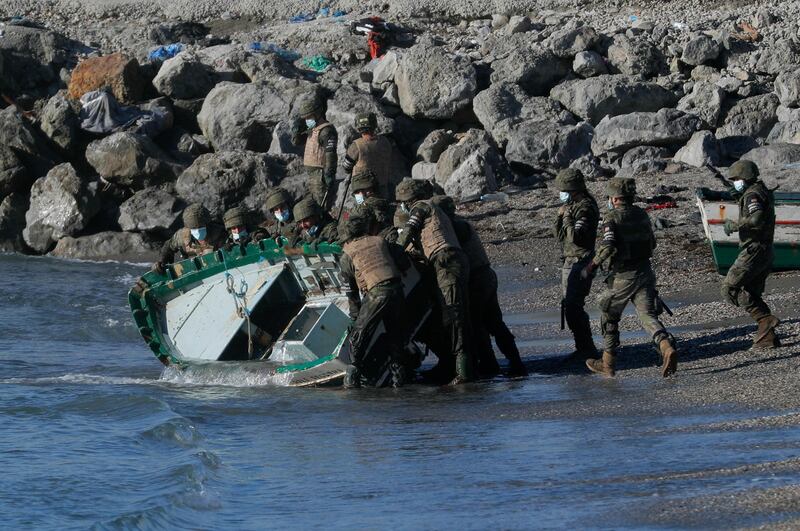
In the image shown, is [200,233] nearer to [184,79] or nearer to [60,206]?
[60,206]

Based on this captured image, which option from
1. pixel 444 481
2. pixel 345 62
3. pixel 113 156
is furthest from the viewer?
pixel 345 62

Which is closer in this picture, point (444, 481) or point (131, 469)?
point (444, 481)

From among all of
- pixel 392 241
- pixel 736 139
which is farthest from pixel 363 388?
pixel 736 139

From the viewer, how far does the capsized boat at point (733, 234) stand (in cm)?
1641

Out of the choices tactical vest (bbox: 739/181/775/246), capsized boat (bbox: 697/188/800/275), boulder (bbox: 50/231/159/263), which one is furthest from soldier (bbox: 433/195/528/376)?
boulder (bbox: 50/231/159/263)

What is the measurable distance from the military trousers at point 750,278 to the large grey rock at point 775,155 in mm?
10778

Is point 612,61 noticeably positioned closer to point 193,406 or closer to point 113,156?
point 113,156

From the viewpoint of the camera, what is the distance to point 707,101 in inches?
970

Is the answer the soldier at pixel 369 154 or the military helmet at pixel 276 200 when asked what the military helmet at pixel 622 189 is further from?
the soldier at pixel 369 154

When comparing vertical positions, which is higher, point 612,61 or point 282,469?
point 612,61

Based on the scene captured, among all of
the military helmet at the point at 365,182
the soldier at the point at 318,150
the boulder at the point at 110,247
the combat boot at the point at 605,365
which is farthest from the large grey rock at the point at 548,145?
the combat boot at the point at 605,365

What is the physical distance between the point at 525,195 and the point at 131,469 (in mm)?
13813

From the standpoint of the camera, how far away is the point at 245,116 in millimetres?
26109

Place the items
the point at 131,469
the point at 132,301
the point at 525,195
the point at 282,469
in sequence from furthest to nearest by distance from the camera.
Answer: the point at 525,195
the point at 132,301
the point at 131,469
the point at 282,469
